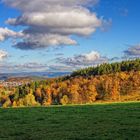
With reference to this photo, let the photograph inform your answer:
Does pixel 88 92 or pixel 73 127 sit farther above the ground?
pixel 73 127

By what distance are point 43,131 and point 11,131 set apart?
6.48ft

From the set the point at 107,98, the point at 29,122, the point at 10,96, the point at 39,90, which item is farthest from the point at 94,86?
the point at 29,122

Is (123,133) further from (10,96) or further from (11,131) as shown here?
(10,96)

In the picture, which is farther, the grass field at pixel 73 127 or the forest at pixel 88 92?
the forest at pixel 88 92

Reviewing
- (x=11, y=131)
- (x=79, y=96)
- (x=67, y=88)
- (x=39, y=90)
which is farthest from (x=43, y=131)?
(x=39, y=90)

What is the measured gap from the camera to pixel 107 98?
162m

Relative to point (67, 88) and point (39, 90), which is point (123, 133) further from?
point (39, 90)

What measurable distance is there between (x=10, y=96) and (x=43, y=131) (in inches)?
7010

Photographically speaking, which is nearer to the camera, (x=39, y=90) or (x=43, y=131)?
(x=43, y=131)

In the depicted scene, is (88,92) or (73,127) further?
(88,92)

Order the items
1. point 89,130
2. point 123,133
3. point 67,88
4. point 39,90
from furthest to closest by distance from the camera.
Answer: point 39,90, point 67,88, point 89,130, point 123,133

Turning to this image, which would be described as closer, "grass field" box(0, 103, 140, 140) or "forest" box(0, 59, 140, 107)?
"grass field" box(0, 103, 140, 140)

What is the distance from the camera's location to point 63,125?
2367 cm

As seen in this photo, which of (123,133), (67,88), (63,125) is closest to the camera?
(123,133)
